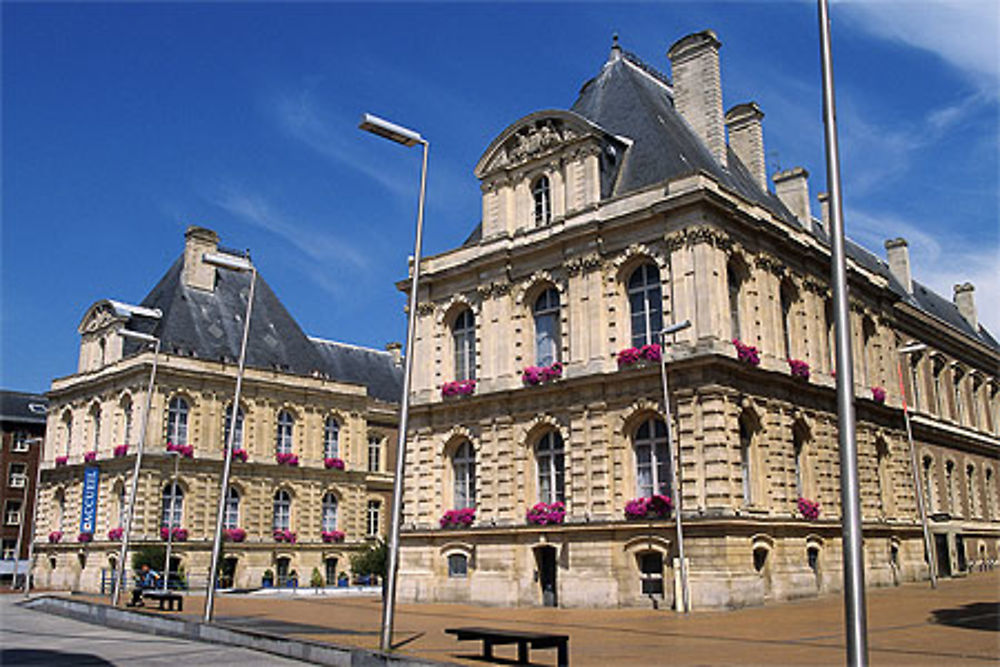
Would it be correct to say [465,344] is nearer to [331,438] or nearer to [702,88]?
[702,88]

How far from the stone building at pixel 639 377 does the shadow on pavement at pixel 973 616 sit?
5.65 metres

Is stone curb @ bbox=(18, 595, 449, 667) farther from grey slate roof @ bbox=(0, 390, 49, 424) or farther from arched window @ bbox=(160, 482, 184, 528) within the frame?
grey slate roof @ bbox=(0, 390, 49, 424)

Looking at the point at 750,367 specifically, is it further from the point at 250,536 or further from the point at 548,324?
the point at 250,536

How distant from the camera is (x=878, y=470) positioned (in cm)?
3856

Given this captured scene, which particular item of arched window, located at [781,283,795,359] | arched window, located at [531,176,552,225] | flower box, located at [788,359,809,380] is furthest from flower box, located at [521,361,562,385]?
arched window, located at [781,283,795,359]

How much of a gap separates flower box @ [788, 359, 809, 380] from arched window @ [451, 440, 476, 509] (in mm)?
12179

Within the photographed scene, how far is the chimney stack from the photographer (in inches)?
2156

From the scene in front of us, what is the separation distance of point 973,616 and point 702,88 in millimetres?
23231

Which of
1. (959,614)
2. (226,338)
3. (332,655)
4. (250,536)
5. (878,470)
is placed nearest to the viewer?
(332,655)

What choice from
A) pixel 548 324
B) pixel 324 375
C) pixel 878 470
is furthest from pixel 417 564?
pixel 324 375

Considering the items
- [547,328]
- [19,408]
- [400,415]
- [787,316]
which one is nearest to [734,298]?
[787,316]

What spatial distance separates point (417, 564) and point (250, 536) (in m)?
20.5

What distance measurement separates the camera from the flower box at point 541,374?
32344mm

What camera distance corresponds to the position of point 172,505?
50.2m
